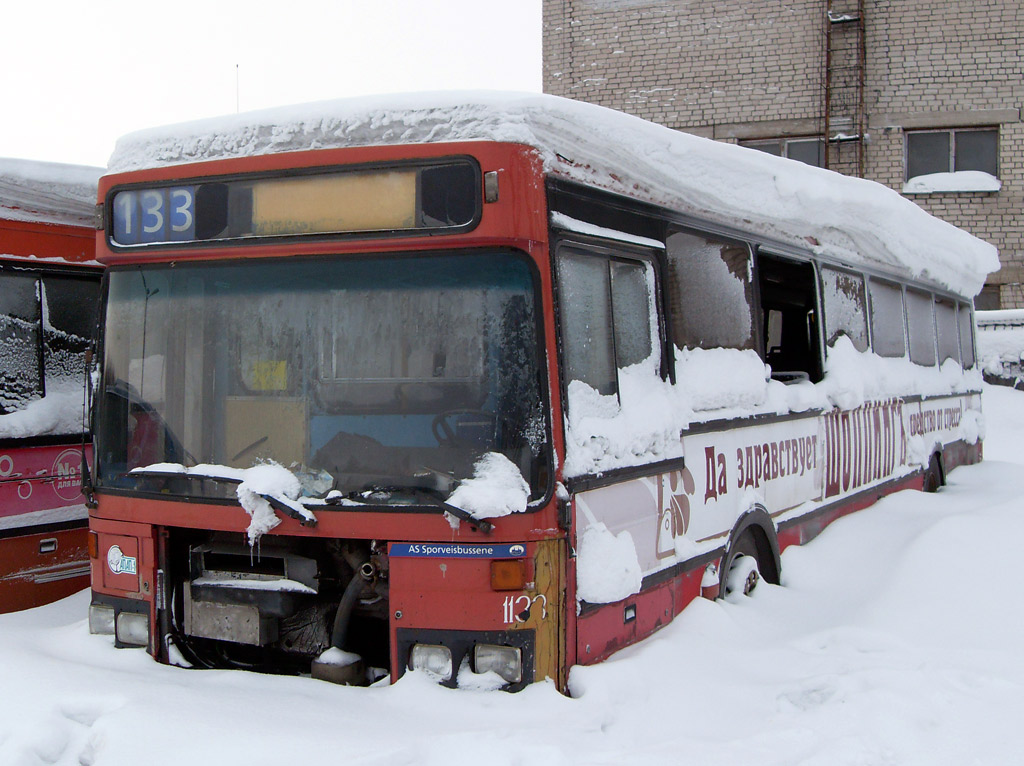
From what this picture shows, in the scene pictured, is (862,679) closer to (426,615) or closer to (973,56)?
(426,615)

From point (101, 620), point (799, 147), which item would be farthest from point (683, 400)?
point (799, 147)

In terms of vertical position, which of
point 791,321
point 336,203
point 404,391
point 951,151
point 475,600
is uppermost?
point 951,151

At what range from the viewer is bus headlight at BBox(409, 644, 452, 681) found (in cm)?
352

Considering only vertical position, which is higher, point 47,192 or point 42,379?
point 47,192

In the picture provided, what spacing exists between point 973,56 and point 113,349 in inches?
632

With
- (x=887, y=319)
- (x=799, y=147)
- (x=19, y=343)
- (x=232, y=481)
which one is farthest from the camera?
(x=799, y=147)

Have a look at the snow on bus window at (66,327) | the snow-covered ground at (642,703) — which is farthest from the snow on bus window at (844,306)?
the snow on bus window at (66,327)

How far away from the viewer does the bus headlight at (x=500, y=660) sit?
11.4 feet

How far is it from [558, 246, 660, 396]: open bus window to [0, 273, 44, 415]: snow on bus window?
3.36 metres

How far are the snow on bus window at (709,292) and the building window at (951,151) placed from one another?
12.8m

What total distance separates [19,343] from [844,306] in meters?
5.19

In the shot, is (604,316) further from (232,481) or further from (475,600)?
(232,481)

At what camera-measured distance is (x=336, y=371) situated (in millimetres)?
3645

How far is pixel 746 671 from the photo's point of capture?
167 inches
